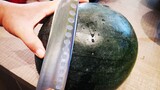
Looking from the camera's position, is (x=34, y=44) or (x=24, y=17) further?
(x=24, y=17)

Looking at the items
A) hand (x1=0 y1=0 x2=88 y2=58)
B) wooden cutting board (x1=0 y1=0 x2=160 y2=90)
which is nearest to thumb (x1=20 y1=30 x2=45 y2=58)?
hand (x1=0 y1=0 x2=88 y2=58)

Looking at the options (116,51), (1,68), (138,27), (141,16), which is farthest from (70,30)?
(141,16)

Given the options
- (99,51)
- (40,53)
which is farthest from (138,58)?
(40,53)

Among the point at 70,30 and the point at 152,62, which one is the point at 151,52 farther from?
the point at 70,30

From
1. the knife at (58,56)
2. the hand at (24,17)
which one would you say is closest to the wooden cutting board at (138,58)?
the hand at (24,17)

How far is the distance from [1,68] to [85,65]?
52 centimetres

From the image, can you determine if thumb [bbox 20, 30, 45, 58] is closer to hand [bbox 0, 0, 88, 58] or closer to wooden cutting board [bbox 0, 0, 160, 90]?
hand [bbox 0, 0, 88, 58]

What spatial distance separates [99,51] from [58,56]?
0.52 ft

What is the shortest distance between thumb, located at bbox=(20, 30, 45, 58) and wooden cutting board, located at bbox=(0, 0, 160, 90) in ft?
0.90

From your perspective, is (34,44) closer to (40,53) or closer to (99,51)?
(40,53)

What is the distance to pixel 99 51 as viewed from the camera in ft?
2.02

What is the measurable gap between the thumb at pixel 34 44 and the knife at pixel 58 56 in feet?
0.30

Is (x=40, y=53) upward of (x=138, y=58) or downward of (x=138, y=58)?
upward

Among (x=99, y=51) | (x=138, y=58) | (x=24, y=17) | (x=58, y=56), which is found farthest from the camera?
(x=138, y=58)
